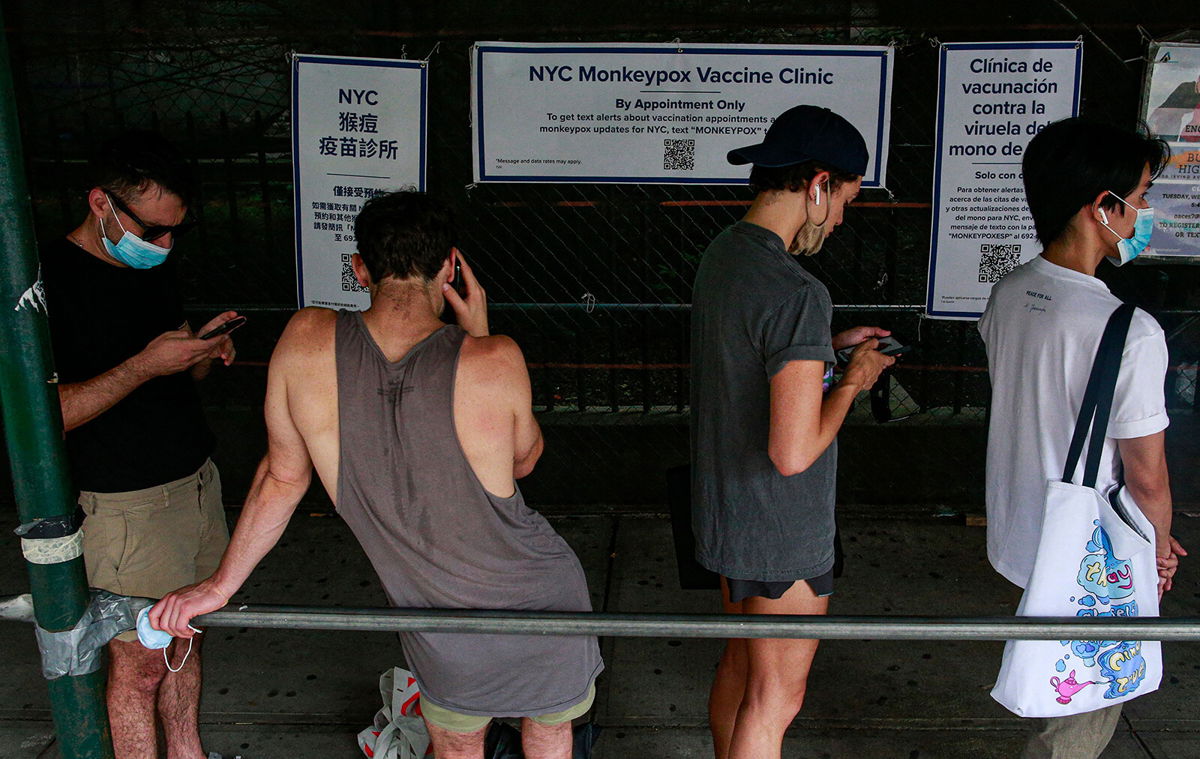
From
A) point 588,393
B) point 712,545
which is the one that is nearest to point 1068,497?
point 712,545

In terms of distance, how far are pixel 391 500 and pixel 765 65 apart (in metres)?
2.97

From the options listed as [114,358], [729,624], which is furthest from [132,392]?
[729,624]

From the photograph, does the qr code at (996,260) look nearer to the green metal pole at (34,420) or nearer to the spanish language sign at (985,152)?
the spanish language sign at (985,152)

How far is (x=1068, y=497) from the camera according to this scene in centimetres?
214

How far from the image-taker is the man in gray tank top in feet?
6.67

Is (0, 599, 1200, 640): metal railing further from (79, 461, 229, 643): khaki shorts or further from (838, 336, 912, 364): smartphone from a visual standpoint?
(79, 461, 229, 643): khaki shorts

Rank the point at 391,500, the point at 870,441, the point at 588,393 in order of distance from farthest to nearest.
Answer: the point at 588,393 < the point at 870,441 < the point at 391,500

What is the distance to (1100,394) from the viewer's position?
6.89 ft

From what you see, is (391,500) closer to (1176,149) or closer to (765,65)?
(765,65)

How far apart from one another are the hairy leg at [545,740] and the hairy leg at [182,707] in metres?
1.08

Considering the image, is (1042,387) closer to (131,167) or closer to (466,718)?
(466,718)

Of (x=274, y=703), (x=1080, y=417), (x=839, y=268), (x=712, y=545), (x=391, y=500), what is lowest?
(x=274, y=703)

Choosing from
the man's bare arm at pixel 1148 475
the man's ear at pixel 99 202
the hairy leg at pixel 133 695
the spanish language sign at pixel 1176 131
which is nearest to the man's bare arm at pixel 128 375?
the man's ear at pixel 99 202

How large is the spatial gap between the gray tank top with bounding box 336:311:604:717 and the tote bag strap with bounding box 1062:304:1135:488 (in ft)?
3.81
